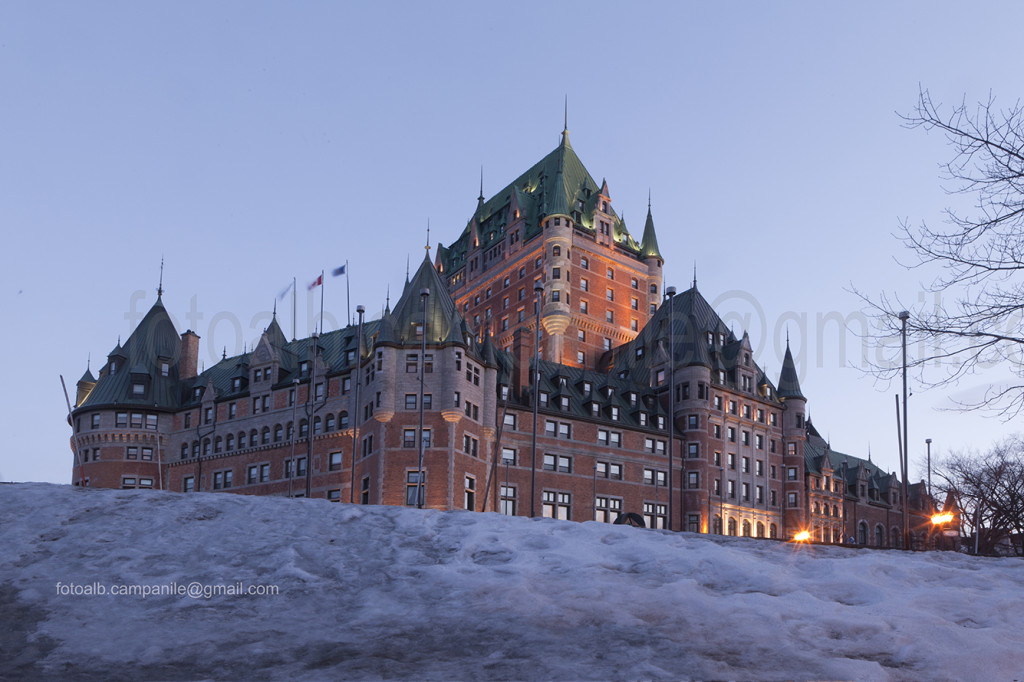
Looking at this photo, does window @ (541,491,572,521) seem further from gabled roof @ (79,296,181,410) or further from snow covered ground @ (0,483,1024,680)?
snow covered ground @ (0,483,1024,680)

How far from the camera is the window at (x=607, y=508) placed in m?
78.6

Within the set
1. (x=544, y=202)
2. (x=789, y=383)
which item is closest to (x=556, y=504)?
(x=789, y=383)

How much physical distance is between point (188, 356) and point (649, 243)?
56.9 metres

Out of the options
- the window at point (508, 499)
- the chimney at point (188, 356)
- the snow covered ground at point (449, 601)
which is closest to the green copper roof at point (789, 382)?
the window at point (508, 499)

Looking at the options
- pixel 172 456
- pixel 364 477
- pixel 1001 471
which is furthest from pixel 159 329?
pixel 1001 471

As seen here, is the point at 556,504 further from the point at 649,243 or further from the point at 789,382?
the point at 649,243

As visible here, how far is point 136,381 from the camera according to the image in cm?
8681

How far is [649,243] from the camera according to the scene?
4764 inches

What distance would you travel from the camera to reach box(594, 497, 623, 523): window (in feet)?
258

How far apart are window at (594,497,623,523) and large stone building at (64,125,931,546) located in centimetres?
20

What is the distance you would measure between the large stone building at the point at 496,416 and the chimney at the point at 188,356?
19 centimetres

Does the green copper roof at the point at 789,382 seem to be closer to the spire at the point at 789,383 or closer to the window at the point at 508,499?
the spire at the point at 789,383

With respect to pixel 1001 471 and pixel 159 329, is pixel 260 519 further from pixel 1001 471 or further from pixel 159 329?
pixel 159 329

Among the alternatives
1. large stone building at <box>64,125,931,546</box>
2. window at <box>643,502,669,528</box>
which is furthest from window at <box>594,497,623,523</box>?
window at <box>643,502,669,528</box>
